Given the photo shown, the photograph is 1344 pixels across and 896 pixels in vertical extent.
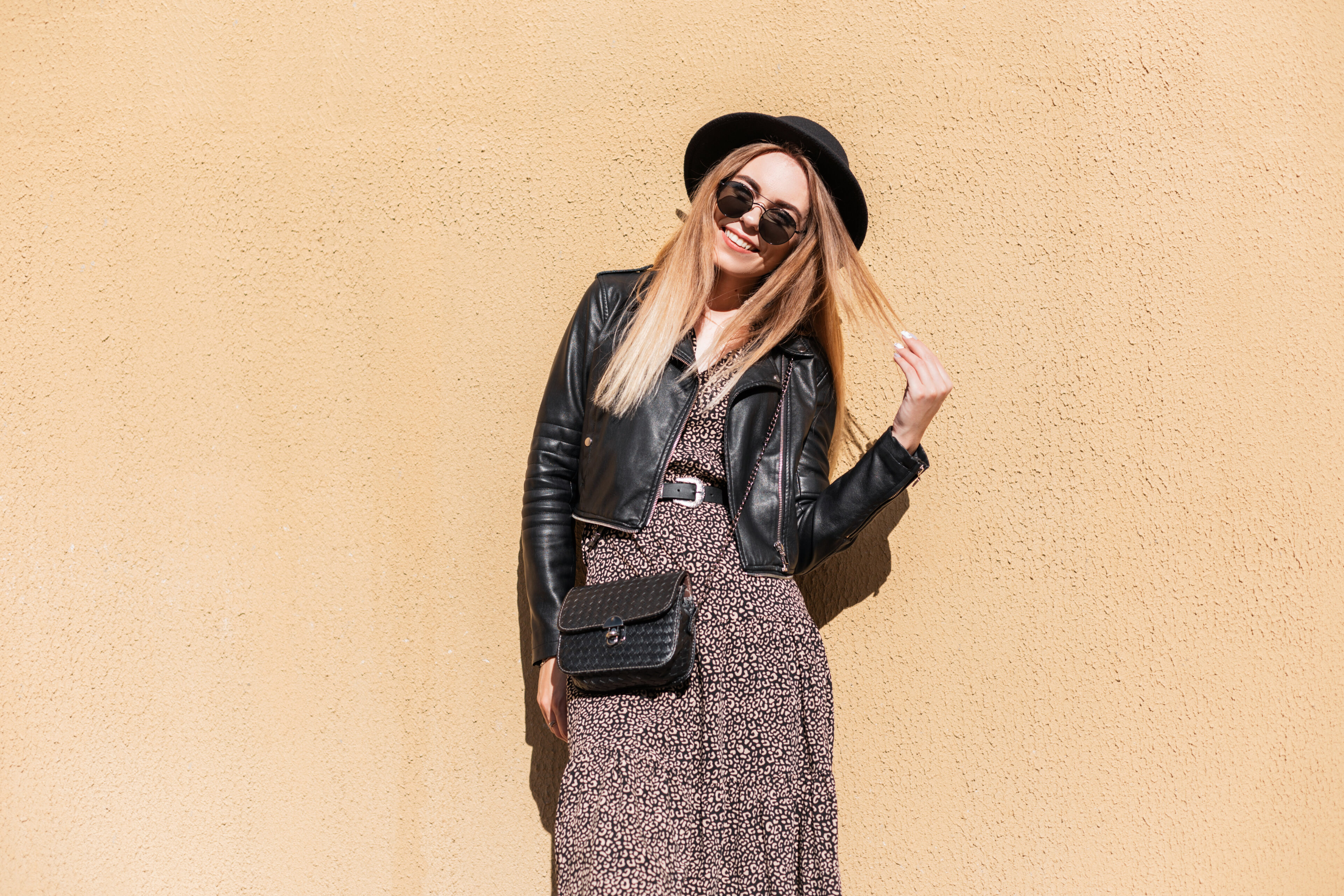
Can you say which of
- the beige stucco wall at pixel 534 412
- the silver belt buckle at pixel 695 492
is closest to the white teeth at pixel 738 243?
the beige stucco wall at pixel 534 412

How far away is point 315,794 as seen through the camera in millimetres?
2598

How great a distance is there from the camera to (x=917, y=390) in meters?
2.15

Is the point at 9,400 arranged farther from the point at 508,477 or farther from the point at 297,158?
the point at 508,477

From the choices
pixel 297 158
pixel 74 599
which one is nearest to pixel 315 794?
pixel 74 599

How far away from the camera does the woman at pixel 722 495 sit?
196 centimetres

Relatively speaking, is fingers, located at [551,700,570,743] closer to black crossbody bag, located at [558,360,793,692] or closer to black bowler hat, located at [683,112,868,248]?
black crossbody bag, located at [558,360,793,692]

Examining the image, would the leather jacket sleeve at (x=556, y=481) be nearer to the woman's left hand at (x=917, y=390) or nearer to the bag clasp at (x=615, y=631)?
the bag clasp at (x=615, y=631)

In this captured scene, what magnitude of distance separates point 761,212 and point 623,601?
3.23 ft

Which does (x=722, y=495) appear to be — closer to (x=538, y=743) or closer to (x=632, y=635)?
(x=632, y=635)

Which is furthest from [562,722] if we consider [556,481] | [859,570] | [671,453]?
[859,570]

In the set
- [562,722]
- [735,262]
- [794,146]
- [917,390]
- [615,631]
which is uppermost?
[794,146]

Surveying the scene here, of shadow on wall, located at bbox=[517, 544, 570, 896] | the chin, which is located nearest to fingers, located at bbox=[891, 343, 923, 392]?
the chin

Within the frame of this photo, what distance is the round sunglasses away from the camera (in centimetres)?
214

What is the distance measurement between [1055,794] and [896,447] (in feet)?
3.81
